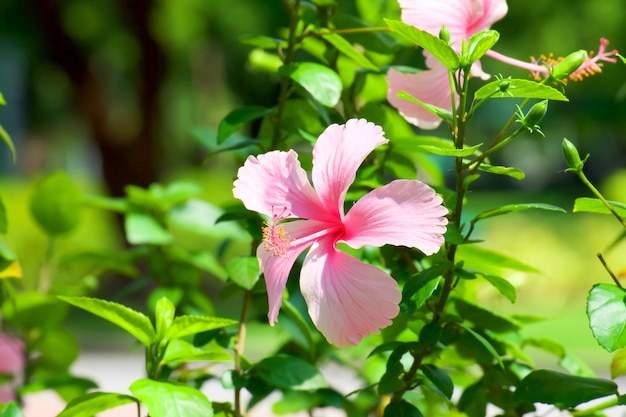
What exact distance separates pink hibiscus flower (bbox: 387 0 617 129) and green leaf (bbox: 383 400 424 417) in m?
0.26

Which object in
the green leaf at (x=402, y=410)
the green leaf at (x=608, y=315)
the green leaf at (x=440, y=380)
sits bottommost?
the green leaf at (x=402, y=410)

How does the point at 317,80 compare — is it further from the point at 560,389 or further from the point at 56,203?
the point at 56,203

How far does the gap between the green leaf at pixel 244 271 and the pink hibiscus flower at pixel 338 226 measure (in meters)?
0.11

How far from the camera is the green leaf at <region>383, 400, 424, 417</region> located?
2.50 ft

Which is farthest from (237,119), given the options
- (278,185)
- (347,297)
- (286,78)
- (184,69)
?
(184,69)

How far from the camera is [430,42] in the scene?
0.64 m

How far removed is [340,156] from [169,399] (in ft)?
0.77

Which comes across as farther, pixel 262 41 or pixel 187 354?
pixel 262 41

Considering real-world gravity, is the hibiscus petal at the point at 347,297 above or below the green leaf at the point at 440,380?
above

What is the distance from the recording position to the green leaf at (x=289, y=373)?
81 cm

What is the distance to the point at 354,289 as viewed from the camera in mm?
640

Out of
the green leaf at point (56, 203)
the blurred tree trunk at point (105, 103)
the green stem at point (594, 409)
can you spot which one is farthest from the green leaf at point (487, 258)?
the blurred tree trunk at point (105, 103)

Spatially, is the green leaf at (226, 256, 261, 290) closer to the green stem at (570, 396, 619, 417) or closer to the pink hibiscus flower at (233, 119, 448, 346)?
the pink hibiscus flower at (233, 119, 448, 346)

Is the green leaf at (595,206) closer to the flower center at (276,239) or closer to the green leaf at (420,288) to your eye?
the green leaf at (420,288)
